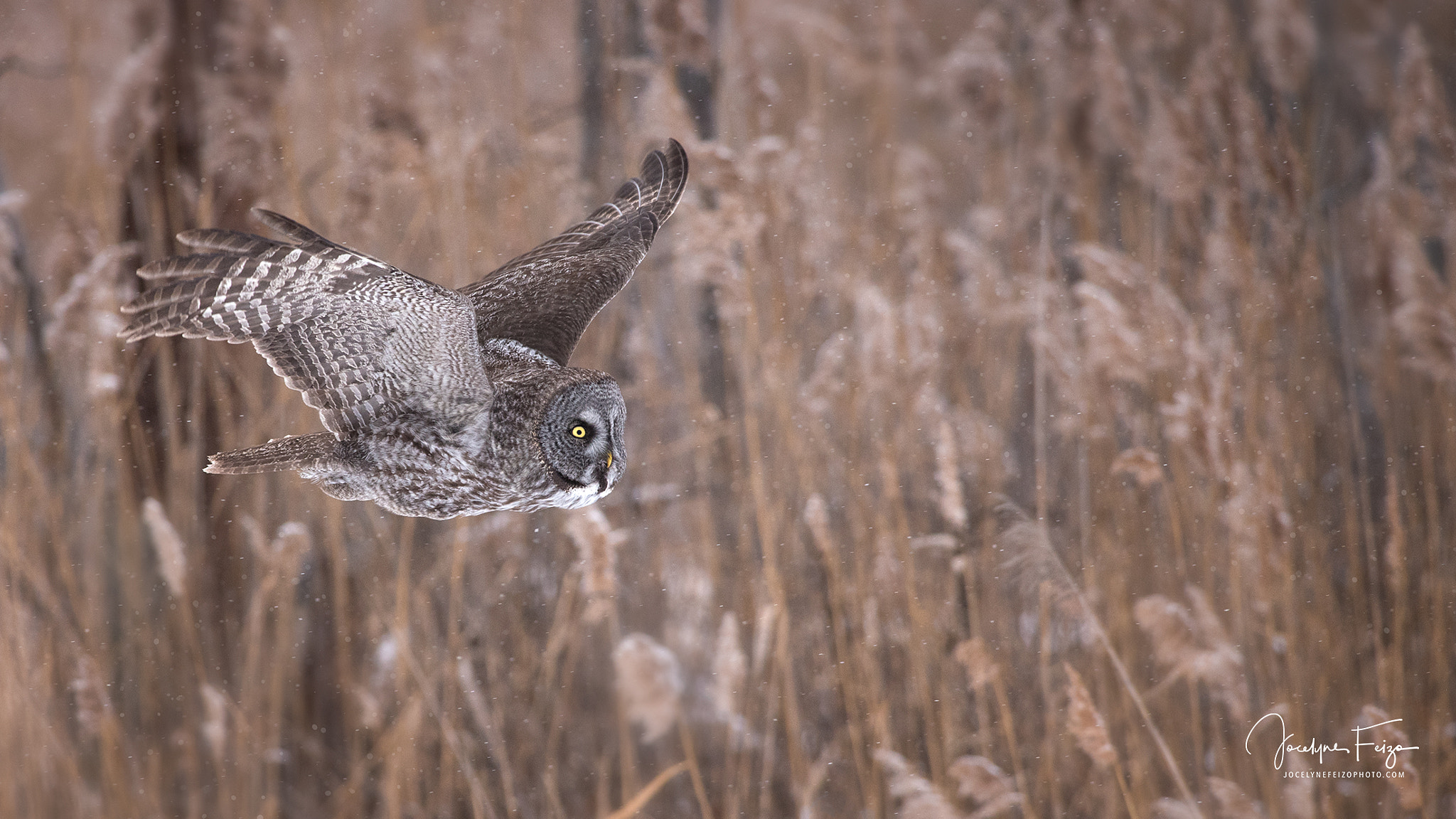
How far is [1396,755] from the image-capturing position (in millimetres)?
1395

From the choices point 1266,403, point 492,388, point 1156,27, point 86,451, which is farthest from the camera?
point 1156,27

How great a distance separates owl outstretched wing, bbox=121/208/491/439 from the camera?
0.66 m

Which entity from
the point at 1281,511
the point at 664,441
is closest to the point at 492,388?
the point at 664,441

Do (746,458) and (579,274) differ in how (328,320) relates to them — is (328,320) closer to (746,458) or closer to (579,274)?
(579,274)

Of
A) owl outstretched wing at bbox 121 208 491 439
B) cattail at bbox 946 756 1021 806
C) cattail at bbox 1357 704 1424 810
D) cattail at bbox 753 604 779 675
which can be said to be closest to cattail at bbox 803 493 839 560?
cattail at bbox 753 604 779 675

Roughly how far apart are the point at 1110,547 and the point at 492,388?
116 centimetres

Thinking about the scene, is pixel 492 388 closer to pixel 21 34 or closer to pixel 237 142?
pixel 237 142

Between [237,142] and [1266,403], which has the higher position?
[237,142]

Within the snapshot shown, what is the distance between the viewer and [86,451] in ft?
4.68

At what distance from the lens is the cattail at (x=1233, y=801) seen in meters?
1.38

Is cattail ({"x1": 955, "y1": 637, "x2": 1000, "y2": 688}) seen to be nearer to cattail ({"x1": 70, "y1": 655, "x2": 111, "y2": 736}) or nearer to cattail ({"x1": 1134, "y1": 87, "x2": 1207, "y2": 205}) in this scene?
cattail ({"x1": 1134, "y1": 87, "x2": 1207, "y2": 205})

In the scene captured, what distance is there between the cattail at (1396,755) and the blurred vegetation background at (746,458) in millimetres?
11
